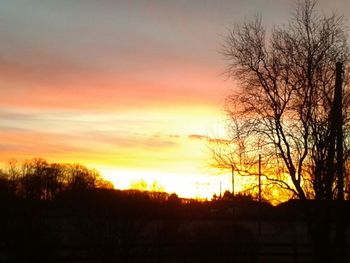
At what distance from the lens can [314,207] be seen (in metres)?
21.2

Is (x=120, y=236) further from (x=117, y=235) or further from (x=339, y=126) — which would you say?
(x=339, y=126)

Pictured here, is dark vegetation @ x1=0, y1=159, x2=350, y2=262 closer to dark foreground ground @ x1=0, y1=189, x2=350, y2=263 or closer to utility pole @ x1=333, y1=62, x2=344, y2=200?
dark foreground ground @ x1=0, y1=189, x2=350, y2=263

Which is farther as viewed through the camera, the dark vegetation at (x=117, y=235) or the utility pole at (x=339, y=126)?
the utility pole at (x=339, y=126)

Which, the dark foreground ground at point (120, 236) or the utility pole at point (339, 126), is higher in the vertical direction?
the utility pole at point (339, 126)

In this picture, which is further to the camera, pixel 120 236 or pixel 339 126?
pixel 120 236

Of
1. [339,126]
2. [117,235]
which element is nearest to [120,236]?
[117,235]

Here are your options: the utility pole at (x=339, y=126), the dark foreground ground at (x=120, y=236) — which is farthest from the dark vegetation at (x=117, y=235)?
the utility pole at (x=339, y=126)

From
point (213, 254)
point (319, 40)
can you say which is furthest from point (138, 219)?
point (319, 40)

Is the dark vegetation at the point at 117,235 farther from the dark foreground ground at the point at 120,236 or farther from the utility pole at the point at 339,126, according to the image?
the utility pole at the point at 339,126

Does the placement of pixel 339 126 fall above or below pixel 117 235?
above

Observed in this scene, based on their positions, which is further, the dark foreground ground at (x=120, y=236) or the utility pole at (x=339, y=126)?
the utility pole at (x=339, y=126)

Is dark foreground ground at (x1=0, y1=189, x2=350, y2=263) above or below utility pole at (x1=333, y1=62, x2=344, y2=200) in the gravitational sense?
below

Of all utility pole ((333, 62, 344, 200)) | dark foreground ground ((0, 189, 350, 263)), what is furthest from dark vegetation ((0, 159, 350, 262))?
utility pole ((333, 62, 344, 200))

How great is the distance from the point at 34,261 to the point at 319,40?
41.7 ft
